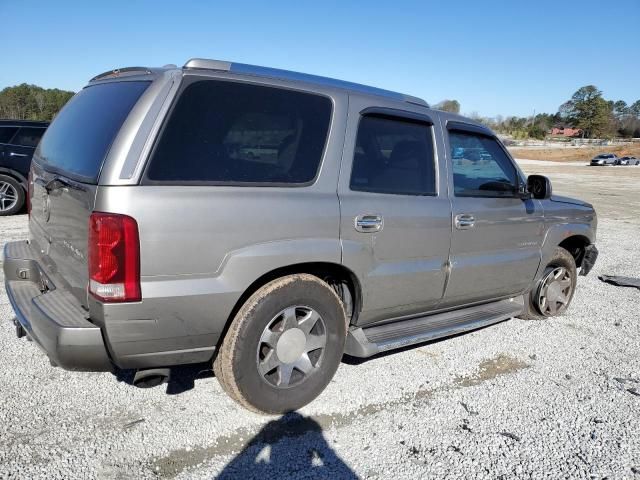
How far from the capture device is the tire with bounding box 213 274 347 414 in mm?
2684

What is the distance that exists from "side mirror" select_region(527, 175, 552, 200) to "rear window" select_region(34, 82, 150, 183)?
10.3 ft

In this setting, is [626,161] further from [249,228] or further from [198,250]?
[198,250]

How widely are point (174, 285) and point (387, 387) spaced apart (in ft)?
5.56

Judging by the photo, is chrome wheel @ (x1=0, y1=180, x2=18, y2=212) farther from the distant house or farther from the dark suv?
the distant house

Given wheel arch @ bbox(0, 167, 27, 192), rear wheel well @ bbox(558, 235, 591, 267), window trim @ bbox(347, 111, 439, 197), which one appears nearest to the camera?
window trim @ bbox(347, 111, 439, 197)

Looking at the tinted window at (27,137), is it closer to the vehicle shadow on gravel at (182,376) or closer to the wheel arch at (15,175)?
the wheel arch at (15,175)

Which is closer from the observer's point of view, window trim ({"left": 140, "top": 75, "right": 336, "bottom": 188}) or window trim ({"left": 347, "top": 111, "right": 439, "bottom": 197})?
window trim ({"left": 140, "top": 75, "right": 336, "bottom": 188})

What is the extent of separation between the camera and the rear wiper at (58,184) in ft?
8.23

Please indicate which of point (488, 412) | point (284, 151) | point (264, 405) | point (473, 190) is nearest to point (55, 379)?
point (264, 405)

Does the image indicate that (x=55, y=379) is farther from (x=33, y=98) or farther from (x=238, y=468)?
(x=33, y=98)

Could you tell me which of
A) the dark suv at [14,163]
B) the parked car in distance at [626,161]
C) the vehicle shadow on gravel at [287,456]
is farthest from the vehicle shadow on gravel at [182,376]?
the parked car in distance at [626,161]

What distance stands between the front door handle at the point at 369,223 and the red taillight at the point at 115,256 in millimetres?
1298

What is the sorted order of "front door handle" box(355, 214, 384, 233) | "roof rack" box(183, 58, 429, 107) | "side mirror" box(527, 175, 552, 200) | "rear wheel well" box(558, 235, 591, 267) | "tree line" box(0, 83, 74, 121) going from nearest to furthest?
→ "roof rack" box(183, 58, 429, 107) < "front door handle" box(355, 214, 384, 233) < "side mirror" box(527, 175, 552, 200) < "rear wheel well" box(558, 235, 591, 267) < "tree line" box(0, 83, 74, 121)

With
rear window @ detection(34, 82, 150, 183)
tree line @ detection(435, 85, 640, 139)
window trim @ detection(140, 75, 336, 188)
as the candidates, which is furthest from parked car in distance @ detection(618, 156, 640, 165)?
rear window @ detection(34, 82, 150, 183)
